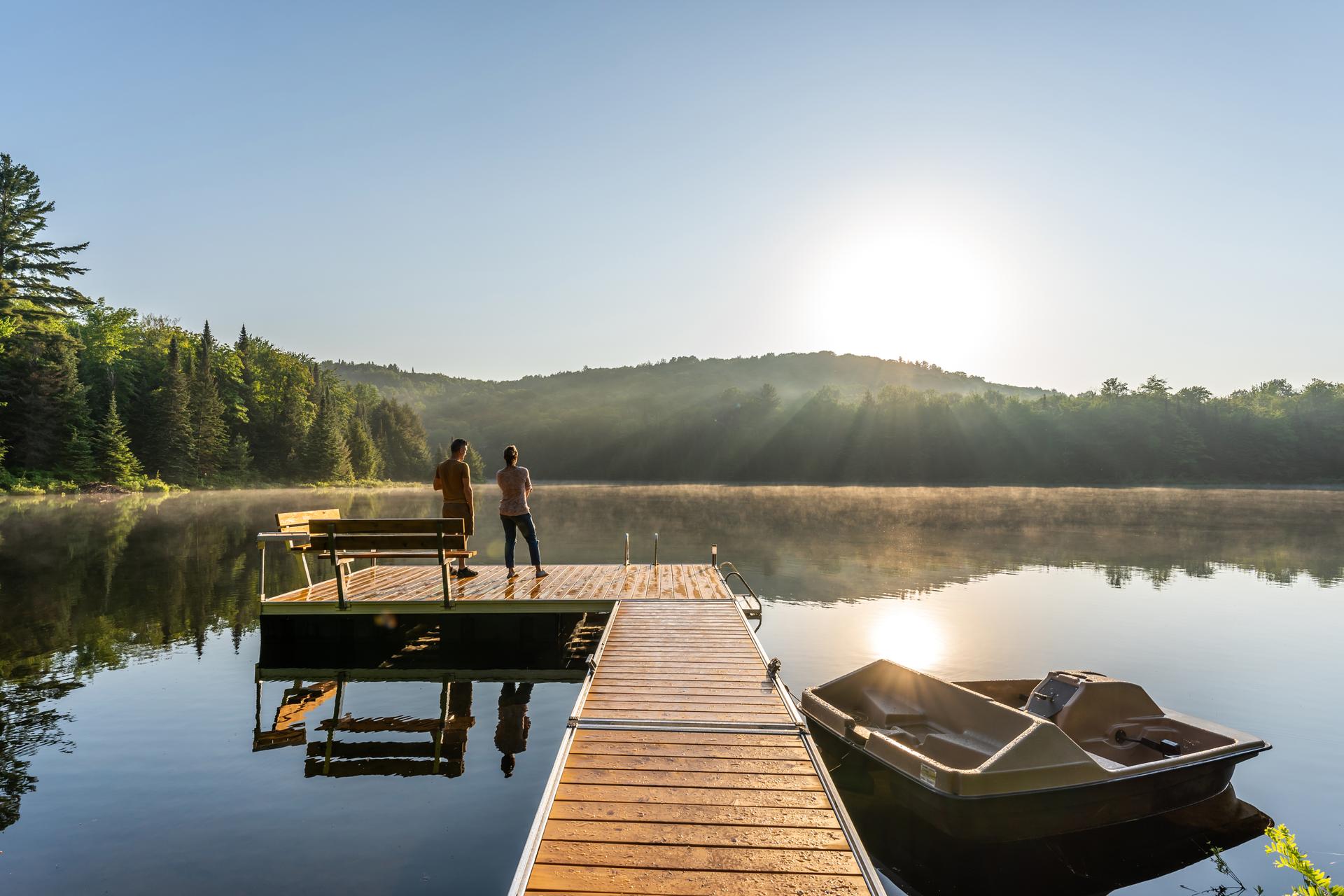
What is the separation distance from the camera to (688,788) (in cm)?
518

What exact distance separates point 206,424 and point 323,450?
48.2ft

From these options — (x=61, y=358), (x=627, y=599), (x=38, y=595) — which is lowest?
(x=38, y=595)

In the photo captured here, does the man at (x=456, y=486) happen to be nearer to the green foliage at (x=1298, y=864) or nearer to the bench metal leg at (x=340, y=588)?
the bench metal leg at (x=340, y=588)

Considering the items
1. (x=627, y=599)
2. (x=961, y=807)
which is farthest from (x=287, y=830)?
(x=627, y=599)

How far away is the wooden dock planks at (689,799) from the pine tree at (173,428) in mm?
75950

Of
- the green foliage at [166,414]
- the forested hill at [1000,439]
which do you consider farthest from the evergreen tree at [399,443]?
the forested hill at [1000,439]

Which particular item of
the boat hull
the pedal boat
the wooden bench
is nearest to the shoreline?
the wooden bench

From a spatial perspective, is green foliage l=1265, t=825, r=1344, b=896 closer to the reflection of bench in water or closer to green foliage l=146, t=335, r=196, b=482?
the reflection of bench in water

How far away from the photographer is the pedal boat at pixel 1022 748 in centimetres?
623

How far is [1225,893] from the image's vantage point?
20.1ft

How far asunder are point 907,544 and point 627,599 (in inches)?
878

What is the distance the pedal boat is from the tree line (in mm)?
67375

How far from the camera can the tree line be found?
57.2 meters

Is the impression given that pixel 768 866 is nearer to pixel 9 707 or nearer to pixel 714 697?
→ pixel 714 697
